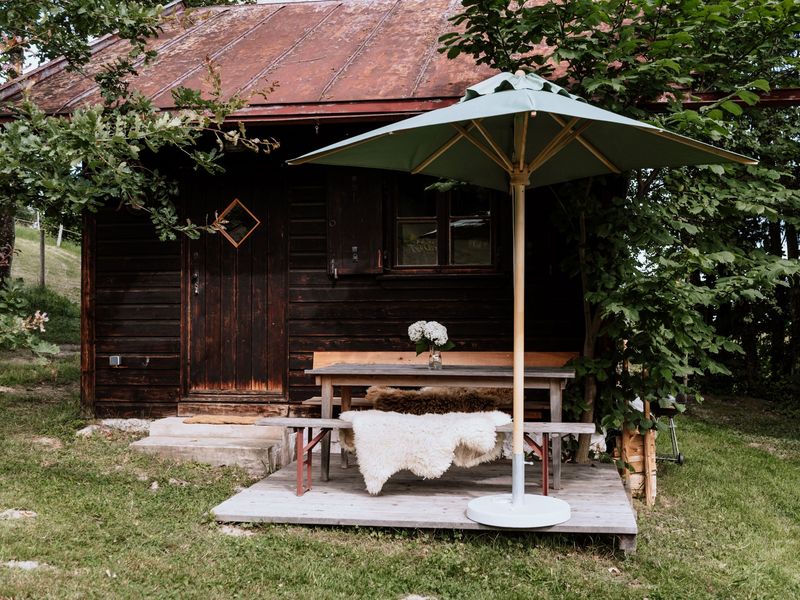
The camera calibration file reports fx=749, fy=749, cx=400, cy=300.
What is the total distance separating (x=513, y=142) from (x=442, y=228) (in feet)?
7.53

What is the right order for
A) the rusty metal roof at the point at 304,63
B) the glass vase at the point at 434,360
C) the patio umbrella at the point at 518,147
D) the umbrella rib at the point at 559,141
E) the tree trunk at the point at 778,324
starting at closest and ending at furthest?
the patio umbrella at the point at 518,147 < the umbrella rib at the point at 559,141 < the glass vase at the point at 434,360 < the rusty metal roof at the point at 304,63 < the tree trunk at the point at 778,324

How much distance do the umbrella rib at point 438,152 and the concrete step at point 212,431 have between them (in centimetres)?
262

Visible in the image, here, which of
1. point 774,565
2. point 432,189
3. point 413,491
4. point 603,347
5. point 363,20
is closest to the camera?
point 774,565

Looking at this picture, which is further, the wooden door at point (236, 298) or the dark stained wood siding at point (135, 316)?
the dark stained wood siding at point (135, 316)

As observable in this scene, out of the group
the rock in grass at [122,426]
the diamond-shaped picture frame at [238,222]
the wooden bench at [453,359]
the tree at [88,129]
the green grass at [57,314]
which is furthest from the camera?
the green grass at [57,314]

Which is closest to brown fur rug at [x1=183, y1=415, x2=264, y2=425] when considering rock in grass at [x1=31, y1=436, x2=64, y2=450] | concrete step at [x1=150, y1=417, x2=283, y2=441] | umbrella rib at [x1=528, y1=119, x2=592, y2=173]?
concrete step at [x1=150, y1=417, x2=283, y2=441]

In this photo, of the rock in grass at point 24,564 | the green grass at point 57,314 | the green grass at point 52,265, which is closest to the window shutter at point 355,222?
the rock in grass at point 24,564

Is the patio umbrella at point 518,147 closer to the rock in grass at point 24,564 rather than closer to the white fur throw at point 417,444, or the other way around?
the white fur throw at point 417,444

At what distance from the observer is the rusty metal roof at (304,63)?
21.0ft

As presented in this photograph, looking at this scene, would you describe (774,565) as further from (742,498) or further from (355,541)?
(355,541)

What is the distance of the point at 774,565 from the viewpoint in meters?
3.99

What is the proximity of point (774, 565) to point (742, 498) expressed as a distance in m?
1.54

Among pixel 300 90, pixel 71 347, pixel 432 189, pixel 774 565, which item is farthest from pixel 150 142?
pixel 71 347

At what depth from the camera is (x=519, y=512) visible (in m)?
4.05
